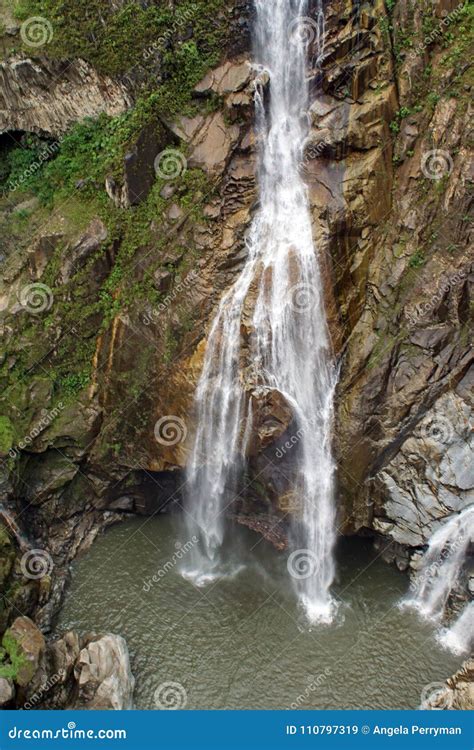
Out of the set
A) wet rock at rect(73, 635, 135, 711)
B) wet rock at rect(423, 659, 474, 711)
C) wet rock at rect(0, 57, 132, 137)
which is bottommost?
wet rock at rect(73, 635, 135, 711)

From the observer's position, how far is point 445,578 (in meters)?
12.8

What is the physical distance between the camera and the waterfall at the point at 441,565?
12461 millimetres

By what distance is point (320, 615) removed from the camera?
13.0 metres

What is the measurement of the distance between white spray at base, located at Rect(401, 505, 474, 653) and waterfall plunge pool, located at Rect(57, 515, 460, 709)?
0.95 ft

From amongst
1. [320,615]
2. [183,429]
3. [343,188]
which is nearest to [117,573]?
[183,429]

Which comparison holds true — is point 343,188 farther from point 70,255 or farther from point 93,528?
point 93,528

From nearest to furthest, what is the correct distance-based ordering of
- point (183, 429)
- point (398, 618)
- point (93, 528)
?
point (398, 618), point (183, 429), point (93, 528)

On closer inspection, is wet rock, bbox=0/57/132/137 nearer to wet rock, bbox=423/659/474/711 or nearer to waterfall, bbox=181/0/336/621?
waterfall, bbox=181/0/336/621

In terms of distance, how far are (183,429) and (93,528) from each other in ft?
13.3

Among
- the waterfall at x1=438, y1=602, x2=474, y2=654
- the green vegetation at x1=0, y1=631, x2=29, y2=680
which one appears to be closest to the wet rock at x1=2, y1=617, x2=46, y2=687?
the green vegetation at x1=0, y1=631, x2=29, y2=680

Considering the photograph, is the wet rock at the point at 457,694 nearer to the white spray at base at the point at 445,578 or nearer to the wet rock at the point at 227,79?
the white spray at base at the point at 445,578

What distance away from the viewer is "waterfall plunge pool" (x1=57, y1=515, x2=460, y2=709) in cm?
1148

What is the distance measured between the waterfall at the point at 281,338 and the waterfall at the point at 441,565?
213 centimetres

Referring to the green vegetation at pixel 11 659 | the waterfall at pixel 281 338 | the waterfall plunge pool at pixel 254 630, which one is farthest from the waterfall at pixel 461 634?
the green vegetation at pixel 11 659
